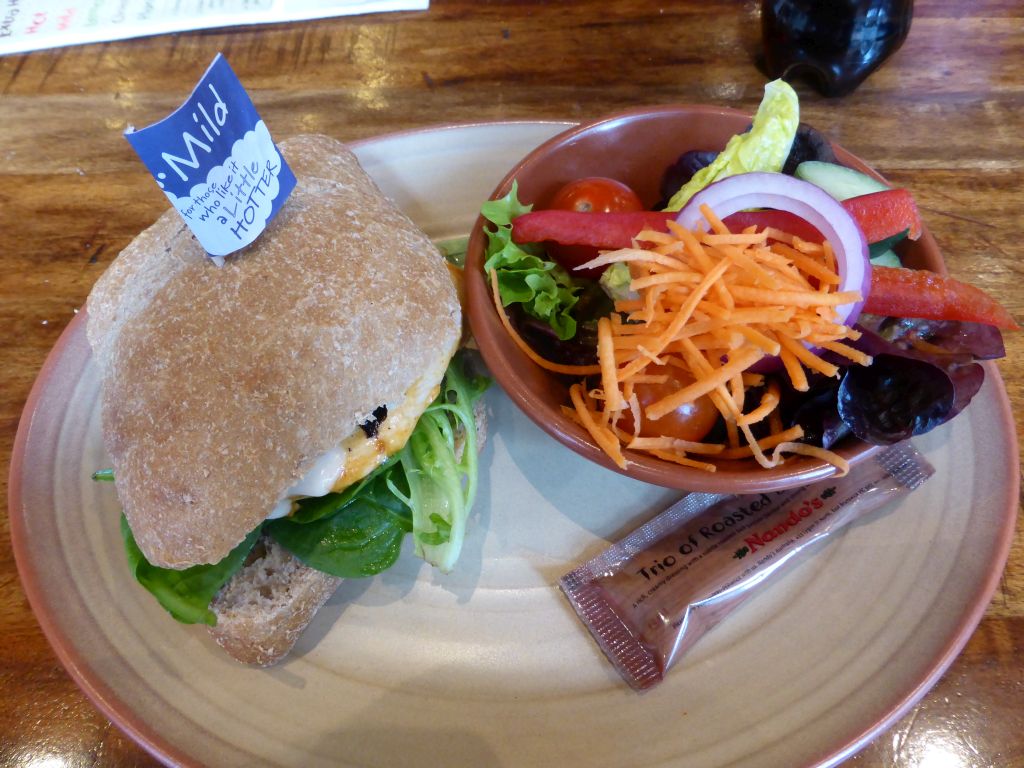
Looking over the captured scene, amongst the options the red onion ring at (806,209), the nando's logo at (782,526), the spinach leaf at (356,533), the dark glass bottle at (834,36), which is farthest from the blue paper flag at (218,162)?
the dark glass bottle at (834,36)

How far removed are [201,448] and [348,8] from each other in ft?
7.33

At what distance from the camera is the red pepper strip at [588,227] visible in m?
1.35

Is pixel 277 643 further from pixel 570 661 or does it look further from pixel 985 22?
pixel 985 22

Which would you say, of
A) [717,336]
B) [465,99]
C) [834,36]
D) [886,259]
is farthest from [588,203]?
[834,36]

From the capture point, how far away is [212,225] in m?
1.13

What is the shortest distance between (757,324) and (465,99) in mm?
1606

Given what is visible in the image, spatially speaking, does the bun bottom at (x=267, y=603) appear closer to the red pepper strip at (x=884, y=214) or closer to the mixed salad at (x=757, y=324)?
the mixed salad at (x=757, y=324)

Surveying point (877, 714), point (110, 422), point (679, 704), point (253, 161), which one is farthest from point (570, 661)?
point (253, 161)

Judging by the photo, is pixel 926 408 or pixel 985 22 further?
pixel 985 22

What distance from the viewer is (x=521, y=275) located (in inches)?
55.4

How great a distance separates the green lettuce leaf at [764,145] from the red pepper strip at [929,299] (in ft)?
1.22

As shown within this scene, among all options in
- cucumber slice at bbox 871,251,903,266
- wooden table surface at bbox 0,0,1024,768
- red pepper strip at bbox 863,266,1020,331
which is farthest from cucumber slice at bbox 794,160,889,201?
wooden table surface at bbox 0,0,1024,768

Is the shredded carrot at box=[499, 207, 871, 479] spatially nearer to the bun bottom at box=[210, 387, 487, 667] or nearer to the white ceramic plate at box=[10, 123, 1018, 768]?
the white ceramic plate at box=[10, 123, 1018, 768]

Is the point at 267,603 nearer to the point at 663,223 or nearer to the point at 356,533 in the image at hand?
the point at 356,533
